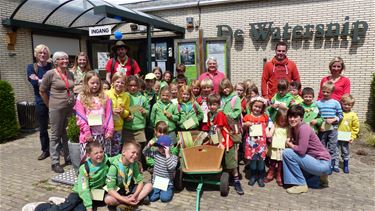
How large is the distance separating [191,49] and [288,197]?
738cm

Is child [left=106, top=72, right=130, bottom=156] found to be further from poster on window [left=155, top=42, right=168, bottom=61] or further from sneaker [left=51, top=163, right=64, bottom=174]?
poster on window [left=155, top=42, right=168, bottom=61]

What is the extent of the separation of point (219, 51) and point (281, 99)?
18.4 ft

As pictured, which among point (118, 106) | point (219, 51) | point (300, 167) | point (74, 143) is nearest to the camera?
point (300, 167)

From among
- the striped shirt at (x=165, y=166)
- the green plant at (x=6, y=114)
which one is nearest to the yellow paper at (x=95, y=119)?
the striped shirt at (x=165, y=166)

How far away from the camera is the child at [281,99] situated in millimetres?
4539

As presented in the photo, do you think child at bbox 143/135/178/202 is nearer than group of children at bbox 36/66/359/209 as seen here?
No

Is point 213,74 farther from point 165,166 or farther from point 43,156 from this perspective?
point 43,156

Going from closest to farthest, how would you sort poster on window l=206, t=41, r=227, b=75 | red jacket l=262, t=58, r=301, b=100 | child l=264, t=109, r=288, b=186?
child l=264, t=109, r=288, b=186 < red jacket l=262, t=58, r=301, b=100 < poster on window l=206, t=41, r=227, b=75

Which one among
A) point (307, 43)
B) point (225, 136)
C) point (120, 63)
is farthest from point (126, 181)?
point (307, 43)

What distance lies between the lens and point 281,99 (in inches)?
183

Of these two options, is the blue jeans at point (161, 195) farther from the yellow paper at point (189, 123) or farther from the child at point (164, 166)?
the yellow paper at point (189, 123)

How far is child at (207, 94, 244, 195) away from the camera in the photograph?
13.3ft

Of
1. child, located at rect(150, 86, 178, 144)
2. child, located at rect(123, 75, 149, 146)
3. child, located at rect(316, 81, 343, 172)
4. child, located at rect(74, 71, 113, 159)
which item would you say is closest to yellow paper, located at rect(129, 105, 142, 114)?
child, located at rect(123, 75, 149, 146)

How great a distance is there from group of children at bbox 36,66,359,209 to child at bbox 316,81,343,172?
1 cm
